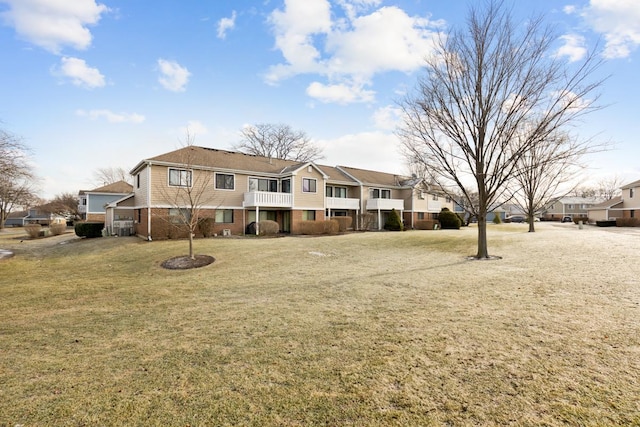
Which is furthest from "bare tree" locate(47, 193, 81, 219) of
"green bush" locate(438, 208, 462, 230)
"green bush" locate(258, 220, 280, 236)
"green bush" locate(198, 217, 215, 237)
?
"green bush" locate(438, 208, 462, 230)

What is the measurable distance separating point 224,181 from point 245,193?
1889 millimetres

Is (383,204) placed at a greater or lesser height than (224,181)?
lesser

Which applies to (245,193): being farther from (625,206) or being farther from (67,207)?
(625,206)

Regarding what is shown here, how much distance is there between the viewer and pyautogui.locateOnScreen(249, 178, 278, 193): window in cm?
2648

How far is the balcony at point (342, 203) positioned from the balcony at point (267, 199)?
5.33m

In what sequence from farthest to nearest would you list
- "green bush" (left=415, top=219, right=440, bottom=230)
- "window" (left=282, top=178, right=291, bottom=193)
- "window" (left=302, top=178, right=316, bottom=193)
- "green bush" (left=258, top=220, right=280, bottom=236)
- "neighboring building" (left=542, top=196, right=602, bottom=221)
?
"neighboring building" (left=542, top=196, right=602, bottom=221), "green bush" (left=415, top=219, right=440, bottom=230), "window" (left=302, top=178, right=316, bottom=193), "window" (left=282, top=178, right=291, bottom=193), "green bush" (left=258, top=220, right=280, bottom=236)

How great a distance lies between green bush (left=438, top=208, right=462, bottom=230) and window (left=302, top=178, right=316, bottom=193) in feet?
57.4

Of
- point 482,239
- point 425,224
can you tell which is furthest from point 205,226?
point 425,224

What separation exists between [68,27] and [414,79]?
14.1 meters

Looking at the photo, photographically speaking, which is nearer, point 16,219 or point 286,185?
point 286,185

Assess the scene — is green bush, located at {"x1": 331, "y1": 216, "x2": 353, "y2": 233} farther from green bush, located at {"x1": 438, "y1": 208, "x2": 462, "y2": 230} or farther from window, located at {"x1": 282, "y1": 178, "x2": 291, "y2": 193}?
green bush, located at {"x1": 438, "y1": 208, "x2": 462, "y2": 230}

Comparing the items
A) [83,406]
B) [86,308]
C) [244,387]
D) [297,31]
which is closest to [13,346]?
[86,308]

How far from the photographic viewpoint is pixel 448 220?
36844 millimetres

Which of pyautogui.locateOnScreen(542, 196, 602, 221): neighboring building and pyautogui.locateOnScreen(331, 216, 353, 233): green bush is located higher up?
pyautogui.locateOnScreen(542, 196, 602, 221): neighboring building
